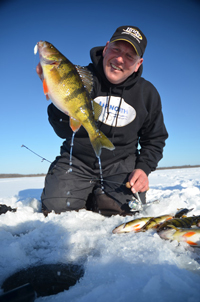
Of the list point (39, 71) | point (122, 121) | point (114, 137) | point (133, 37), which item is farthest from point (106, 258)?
point (133, 37)

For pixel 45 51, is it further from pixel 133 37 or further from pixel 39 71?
pixel 133 37

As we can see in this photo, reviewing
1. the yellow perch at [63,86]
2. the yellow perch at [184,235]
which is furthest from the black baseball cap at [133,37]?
the yellow perch at [184,235]

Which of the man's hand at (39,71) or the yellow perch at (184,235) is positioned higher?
the man's hand at (39,71)

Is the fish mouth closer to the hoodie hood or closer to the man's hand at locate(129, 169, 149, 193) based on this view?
the hoodie hood

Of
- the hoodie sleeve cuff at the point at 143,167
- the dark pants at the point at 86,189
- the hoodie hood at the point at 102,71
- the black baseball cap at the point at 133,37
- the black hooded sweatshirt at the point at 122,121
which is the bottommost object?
the dark pants at the point at 86,189

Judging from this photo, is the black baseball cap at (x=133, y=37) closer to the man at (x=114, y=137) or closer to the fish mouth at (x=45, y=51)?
the man at (x=114, y=137)

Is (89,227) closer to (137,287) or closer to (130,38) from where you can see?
(137,287)

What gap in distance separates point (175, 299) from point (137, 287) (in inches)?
8.0

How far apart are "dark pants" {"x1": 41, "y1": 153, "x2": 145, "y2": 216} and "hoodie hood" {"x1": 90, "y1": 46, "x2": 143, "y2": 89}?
1.19m

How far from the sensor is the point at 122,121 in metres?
3.20

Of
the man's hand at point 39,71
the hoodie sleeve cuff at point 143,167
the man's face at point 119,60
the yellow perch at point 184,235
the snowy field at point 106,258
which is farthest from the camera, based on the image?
the hoodie sleeve cuff at point 143,167

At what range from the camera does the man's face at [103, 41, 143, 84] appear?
115 inches

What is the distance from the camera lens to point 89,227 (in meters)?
2.27

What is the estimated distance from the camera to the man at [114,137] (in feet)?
9.68
